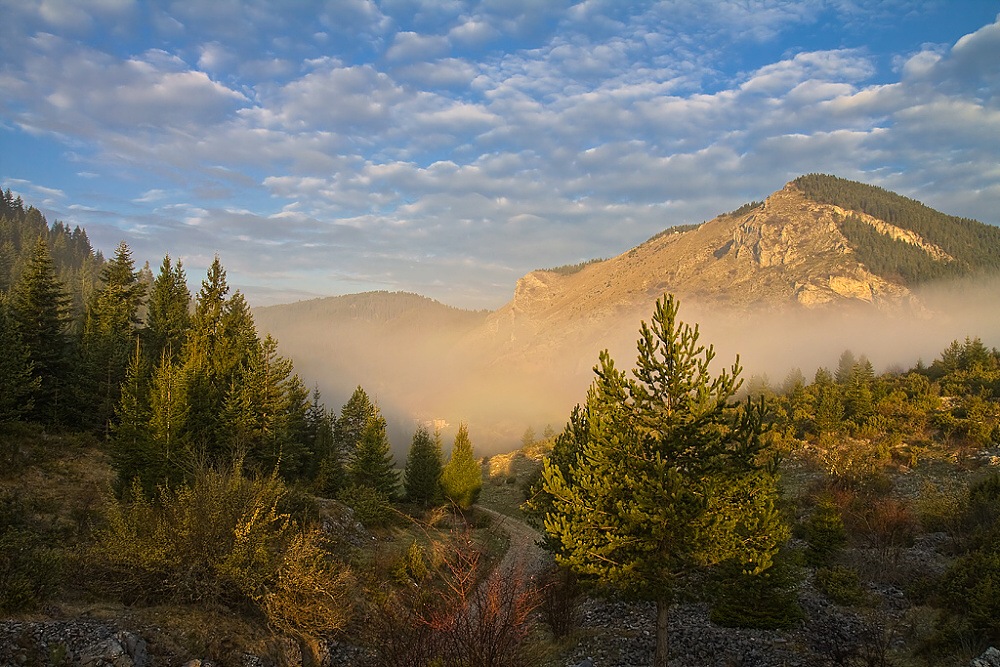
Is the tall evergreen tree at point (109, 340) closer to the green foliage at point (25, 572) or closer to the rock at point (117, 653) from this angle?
the green foliage at point (25, 572)

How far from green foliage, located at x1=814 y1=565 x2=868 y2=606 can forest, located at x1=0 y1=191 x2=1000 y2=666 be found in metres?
0.10

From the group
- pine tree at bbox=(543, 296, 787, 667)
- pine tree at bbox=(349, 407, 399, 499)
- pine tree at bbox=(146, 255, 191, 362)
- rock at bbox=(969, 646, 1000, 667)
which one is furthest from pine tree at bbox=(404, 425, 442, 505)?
rock at bbox=(969, 646, 1000, 667)

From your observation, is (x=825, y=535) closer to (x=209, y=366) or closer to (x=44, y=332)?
(x=209, y=366)

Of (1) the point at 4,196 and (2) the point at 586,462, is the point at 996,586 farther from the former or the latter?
(1) the point at 4,196

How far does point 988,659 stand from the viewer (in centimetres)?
1174

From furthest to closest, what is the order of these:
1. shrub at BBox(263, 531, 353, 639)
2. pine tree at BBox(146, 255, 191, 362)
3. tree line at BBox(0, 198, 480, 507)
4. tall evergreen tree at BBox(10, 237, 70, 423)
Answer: pine tree at BBox(146, 255, 191, 362)
tall evergreen tree at BBox(10, 237, 70, 423)
tree line at BBox(0, 198, 480, 507)
shrub at BBox(263, 531, 353, 639)

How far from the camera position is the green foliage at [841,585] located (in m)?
19.9

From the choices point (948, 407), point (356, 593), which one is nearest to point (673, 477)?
Result: point (356, 593)

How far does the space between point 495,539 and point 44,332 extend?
1603 inches

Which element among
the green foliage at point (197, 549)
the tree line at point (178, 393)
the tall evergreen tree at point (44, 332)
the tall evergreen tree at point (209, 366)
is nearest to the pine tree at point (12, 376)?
the tree line at point (178, 393)

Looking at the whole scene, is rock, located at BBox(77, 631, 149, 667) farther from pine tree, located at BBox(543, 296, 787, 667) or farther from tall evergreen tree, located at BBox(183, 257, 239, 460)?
tall evergreen tree, located at BBox(183, 257, 239, 460)

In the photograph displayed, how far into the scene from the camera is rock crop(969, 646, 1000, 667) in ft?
37.7

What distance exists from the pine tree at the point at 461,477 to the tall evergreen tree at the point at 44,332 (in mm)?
31773

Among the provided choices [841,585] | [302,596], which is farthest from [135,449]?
[841,585]
